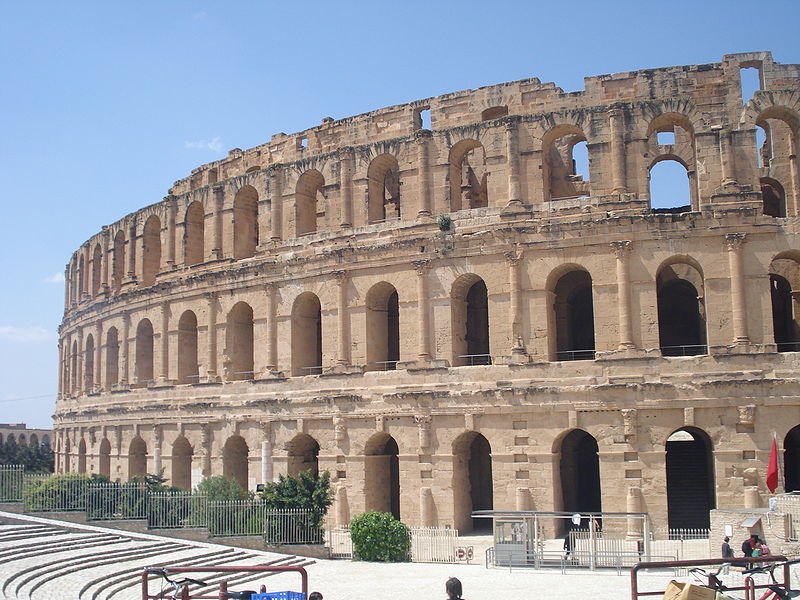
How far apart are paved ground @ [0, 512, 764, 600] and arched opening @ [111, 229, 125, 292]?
17.1 m

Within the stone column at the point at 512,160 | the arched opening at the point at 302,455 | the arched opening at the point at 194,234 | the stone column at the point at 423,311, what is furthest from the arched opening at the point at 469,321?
the arched opening at the point at 194,234

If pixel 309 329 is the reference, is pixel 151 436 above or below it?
below

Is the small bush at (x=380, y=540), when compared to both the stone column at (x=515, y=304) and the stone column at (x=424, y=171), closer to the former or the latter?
the stone column at (x=515, y=304)

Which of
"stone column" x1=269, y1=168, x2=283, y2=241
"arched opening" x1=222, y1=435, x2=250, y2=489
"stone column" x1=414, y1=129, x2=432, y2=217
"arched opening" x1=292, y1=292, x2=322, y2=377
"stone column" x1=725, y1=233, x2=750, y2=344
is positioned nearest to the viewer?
"stone column" x1=725, y1=233, x2=750, y2=344

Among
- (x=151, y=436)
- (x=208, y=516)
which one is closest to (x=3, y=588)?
(x=208, y=516)

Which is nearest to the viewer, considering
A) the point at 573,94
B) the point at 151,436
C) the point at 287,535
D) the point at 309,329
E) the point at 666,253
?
the point at 287,535

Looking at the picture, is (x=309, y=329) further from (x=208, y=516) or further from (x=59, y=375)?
(x=59, y=375)

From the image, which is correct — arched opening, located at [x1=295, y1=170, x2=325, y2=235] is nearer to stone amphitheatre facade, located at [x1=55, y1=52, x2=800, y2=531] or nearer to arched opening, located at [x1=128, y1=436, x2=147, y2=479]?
stone amphitheatre facade, located at [x1=55, y1=52, x2=800, y2=531]

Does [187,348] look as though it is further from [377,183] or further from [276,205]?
[377,183]

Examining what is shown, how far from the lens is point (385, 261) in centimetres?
2955

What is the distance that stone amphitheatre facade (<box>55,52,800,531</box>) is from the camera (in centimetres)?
2556

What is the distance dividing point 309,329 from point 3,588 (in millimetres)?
15906

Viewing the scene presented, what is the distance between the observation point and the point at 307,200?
1304 inches

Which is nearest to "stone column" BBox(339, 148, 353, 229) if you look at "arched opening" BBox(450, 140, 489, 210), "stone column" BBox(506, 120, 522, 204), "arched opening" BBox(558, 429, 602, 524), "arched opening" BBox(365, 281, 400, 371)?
"arched opening" BBox(365, 281, 400, 371)
